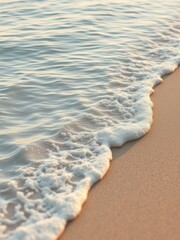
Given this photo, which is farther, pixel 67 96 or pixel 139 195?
pixel 67 96

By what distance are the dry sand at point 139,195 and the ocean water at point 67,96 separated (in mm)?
81

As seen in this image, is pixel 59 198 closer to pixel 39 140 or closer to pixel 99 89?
pixel 39 140

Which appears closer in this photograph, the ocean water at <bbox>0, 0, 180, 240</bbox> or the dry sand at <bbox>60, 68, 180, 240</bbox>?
the dry sand at <bbox>60, 68, 180, 240</bbox>

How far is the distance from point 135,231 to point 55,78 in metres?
2.48

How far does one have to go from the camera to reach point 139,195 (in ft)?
8.89

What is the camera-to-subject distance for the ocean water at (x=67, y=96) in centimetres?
271

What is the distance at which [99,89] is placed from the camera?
171 inches

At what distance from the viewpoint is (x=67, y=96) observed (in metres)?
4.18

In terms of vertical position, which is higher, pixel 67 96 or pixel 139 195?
pixel 139 195

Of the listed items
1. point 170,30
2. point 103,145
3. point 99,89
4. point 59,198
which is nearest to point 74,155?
point 103,145

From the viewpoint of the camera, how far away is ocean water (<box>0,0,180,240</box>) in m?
2.71

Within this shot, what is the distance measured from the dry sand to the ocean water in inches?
3.2

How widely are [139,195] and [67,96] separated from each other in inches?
66.5

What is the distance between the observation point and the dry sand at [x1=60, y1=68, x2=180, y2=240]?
2.42m
